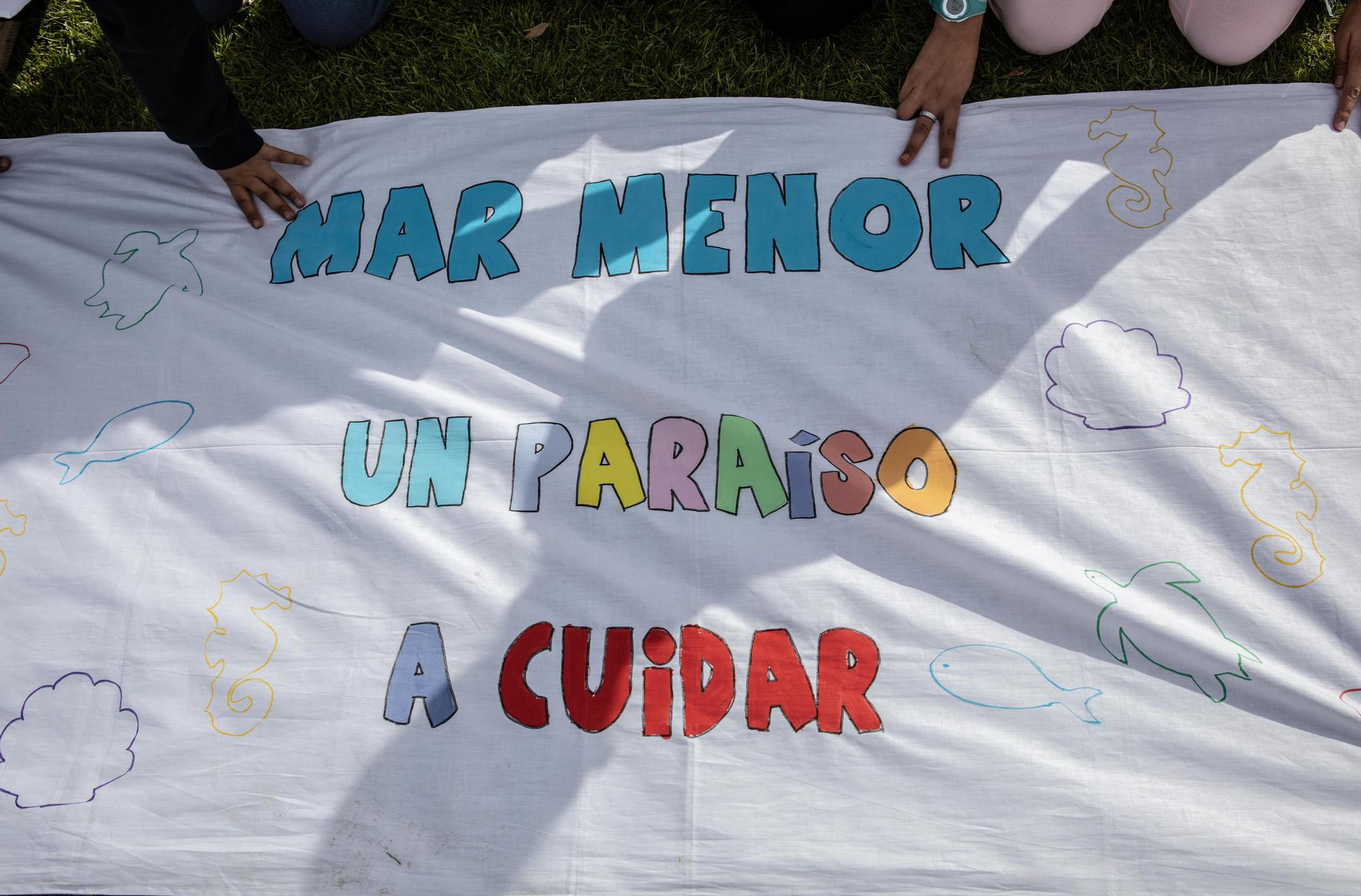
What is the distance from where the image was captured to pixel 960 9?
1522mm

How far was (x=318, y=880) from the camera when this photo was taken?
1.12 m

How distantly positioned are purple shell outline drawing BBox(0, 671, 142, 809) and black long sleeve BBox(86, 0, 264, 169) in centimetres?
85

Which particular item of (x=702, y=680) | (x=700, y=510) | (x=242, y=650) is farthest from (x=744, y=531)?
(x=242, y=650)

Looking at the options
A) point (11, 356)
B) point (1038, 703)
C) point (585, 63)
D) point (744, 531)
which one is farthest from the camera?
point (585, 63)

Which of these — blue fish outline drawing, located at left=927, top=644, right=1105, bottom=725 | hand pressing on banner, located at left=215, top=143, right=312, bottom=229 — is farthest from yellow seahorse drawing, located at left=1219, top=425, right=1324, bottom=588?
hand pressing on banner, located at left=215, top=143, right=312, bottom=229

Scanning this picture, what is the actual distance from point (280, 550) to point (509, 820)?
53cm

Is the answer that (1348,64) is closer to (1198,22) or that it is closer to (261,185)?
(1198,22)

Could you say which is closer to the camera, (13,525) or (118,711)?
(118,711)

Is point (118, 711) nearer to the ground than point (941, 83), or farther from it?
nearer to the ground

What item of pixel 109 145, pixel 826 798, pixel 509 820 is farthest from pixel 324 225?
pixel 826 798

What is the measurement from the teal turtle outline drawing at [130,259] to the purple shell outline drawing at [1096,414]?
1405mm

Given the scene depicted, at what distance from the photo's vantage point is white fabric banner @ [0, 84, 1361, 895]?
3.68 ft

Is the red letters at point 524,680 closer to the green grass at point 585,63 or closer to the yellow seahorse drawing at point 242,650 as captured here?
the yellow seahorse drawing at point 242,650

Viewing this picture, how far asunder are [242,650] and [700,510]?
0.70 meters
